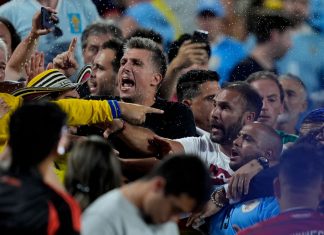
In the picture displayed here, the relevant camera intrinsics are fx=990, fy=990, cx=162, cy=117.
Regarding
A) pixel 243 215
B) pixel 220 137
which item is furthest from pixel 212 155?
pixel 243 215

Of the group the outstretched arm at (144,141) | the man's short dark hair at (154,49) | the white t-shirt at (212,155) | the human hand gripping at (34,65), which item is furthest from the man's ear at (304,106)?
the human hand gripping at (34,65)

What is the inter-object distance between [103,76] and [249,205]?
1.13 metres

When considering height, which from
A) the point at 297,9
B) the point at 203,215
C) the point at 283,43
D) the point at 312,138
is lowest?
the point at 203,215

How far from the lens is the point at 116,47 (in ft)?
17.2

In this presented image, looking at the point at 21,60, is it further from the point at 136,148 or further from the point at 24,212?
the point at 24,212

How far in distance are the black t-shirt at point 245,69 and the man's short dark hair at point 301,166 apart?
0.96 m

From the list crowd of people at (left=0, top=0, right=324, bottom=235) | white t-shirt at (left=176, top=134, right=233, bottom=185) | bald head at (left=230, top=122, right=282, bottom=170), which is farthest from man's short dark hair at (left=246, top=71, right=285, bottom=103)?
white t-shirt at (left=176, top=134, right=233, bottom=185)

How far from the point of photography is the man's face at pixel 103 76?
16.9 ft

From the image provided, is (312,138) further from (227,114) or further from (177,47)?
(177,47)

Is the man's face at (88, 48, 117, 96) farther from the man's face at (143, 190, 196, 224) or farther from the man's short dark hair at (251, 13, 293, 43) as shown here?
the man's face at (143, 190, 196, 224)

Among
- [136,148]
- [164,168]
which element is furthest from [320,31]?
[164,168]

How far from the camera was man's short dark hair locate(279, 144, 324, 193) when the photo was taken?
4164 millimetres

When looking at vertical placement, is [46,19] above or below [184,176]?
above

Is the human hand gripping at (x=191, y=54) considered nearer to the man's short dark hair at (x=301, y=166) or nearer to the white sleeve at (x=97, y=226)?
the man's short dark hair at (x=301, y=166)
